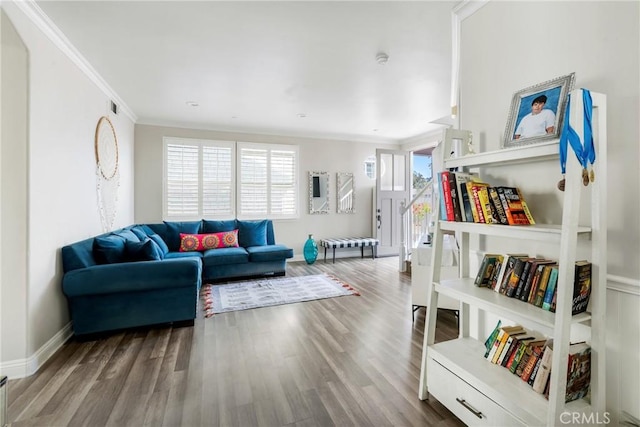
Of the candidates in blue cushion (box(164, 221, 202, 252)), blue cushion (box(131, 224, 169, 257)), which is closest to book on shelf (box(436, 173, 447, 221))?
blue cushion (box(131, 224, 169, 257))

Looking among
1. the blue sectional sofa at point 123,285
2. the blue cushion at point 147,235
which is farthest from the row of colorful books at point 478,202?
the blue cushion at point 147,235

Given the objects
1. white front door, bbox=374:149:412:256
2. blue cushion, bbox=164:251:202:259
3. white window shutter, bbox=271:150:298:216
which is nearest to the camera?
blue cushion, bbox=164:251:202:259

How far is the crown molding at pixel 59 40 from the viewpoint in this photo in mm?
2059

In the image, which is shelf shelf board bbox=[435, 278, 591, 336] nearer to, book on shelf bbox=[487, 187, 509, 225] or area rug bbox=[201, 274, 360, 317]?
book on shelf bbox=[487, 187, 509, 225]

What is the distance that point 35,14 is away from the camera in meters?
2.12

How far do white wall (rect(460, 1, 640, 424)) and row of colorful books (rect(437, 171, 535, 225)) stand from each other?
0.18 meters

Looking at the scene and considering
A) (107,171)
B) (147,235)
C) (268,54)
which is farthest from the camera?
(147,235)

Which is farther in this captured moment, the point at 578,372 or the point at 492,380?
the point at 492,380

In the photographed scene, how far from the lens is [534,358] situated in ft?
4.56

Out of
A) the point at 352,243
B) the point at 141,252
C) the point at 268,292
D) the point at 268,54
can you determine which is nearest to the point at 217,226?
the point at 268,292

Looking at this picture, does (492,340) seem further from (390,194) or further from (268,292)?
(390,194)

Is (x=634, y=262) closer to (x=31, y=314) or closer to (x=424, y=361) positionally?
(x=424, y=361)

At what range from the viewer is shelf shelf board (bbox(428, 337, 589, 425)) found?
1236mm

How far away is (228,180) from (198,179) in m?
0.53
